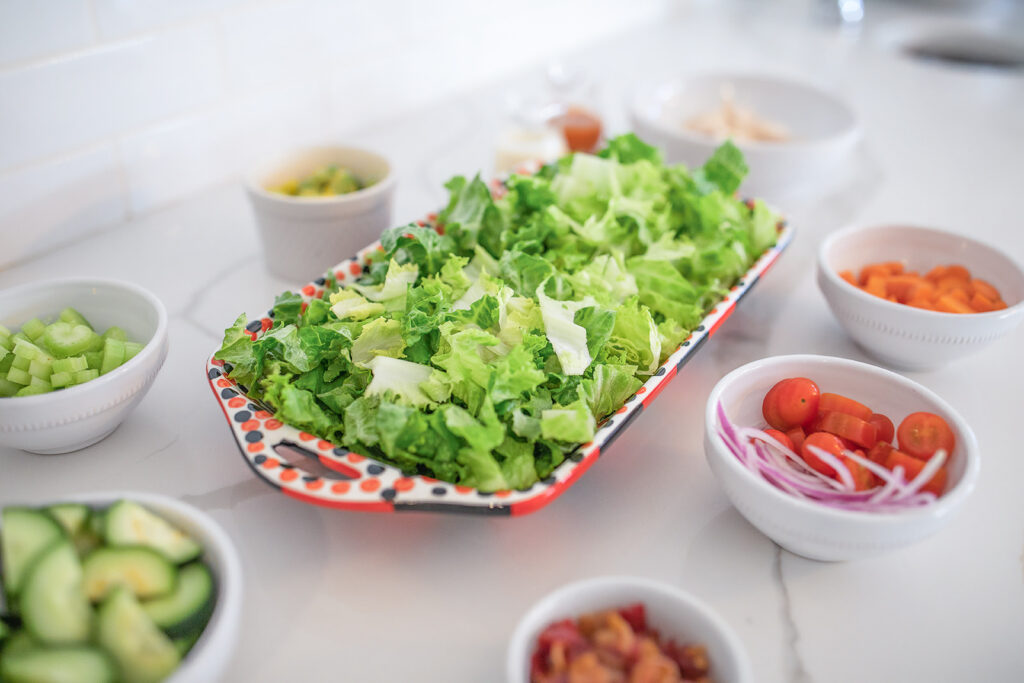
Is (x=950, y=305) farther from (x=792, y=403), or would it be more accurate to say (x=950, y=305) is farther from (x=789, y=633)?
(x=789, y=633)

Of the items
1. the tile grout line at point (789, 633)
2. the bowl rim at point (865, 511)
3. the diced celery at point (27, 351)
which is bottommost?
the tile grout line at point (789, 633)

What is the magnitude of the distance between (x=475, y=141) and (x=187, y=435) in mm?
1055

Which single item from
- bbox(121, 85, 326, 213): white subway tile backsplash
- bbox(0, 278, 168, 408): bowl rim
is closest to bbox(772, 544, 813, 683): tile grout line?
bbox(0, 278, 168, 408): bowl rim

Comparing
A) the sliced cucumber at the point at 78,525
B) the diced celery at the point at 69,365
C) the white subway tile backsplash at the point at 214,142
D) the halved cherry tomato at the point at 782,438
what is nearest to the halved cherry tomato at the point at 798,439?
the halved cherry tomato at the point at 782,438

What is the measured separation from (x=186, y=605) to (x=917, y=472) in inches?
27.3

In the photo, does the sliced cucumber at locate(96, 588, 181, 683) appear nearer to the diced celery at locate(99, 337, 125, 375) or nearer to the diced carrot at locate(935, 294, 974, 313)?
the diced celery at locate(99, 337, 125, 375)

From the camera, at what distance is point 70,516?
26.7 inches

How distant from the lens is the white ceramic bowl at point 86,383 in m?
0.82

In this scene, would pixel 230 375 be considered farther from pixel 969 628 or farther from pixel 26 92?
pixel 969 628

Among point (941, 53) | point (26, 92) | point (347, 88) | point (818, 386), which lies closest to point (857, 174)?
point (818, 386)

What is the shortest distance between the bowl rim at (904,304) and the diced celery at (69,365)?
0.97 meters

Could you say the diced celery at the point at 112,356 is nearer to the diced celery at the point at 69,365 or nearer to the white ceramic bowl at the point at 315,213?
the diced celery at the point at 69,365

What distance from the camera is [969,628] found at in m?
0.79

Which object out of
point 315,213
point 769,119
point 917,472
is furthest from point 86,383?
point 769,119
